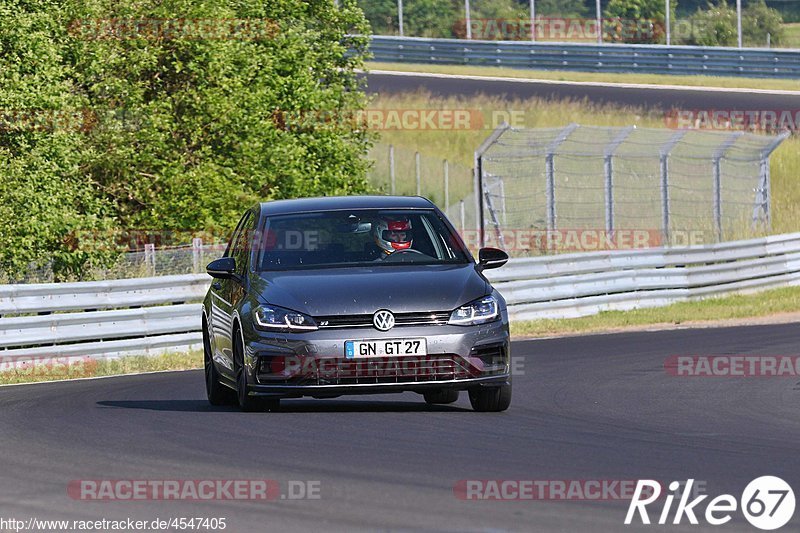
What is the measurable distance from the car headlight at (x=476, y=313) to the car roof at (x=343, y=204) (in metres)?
1.38

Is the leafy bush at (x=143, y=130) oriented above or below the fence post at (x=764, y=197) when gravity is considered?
above

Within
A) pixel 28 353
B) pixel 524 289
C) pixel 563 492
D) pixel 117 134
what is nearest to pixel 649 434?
pixel 563 492

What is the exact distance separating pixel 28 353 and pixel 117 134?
27.7 ft

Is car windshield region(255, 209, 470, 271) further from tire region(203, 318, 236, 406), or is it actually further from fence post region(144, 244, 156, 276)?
fence post region(144, 244, 156, 276)

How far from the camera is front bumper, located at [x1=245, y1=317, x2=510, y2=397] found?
34.8 feet

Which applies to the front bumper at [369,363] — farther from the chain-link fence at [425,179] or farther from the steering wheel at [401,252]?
the chain-link fence at [425,179]

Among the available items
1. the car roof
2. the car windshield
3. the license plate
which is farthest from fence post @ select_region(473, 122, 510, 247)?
the license plate

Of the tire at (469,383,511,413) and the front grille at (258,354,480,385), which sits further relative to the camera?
the tire at (469,383,511,413)

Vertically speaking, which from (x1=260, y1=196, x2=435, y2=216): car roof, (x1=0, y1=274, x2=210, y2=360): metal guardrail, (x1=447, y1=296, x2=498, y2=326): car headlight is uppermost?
(x1=260, y1=196, x2=435, y2=216): car roof

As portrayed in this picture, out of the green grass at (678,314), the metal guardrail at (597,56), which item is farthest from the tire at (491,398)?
the metal guardrail at (597,56)

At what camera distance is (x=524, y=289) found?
2323cm

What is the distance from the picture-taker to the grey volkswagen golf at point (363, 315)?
417 inches

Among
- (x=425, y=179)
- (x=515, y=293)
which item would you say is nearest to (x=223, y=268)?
(x=515, y=293)

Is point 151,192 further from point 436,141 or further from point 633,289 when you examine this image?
point 436,141
